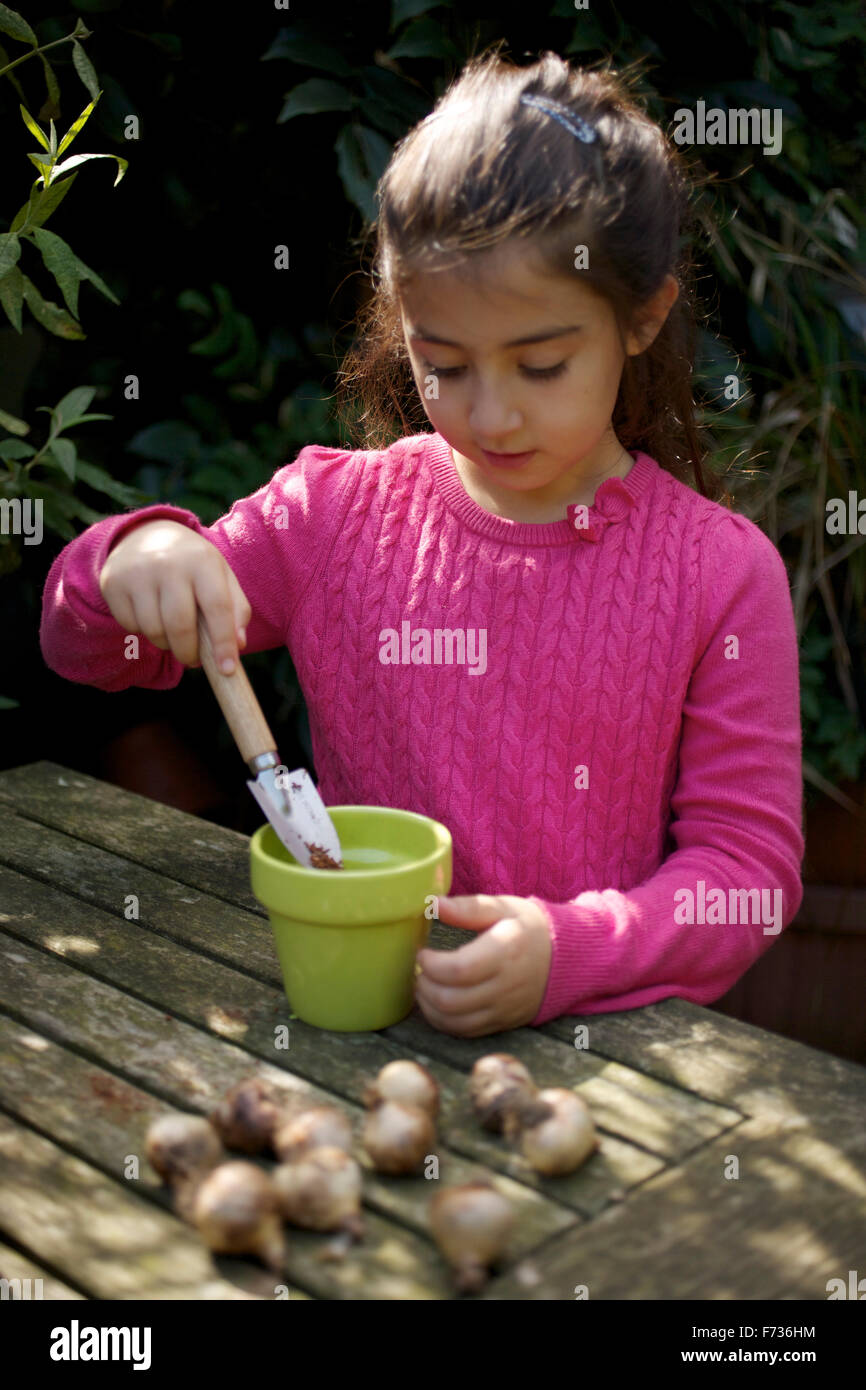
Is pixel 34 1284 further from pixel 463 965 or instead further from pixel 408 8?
pixel 408 8

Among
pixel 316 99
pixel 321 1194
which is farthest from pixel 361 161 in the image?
pixel 321 1194

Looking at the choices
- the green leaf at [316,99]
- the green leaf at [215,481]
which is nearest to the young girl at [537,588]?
the green leaf at [316,99]

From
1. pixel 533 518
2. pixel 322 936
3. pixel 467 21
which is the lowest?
pixel 322 936

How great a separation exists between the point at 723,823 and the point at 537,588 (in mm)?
325

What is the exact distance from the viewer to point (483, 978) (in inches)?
40.8

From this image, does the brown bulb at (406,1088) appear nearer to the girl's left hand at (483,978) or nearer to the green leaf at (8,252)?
the girl's left hand at (483,978)

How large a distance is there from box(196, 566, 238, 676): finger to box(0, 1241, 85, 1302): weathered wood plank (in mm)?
532

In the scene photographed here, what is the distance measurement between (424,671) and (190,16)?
1422mm

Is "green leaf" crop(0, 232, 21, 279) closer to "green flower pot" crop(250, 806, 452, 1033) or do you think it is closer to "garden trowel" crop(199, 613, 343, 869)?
"garden trowel" crop(199, 613, 343, 869)

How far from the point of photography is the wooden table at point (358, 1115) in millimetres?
802

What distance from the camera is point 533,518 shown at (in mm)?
1521
